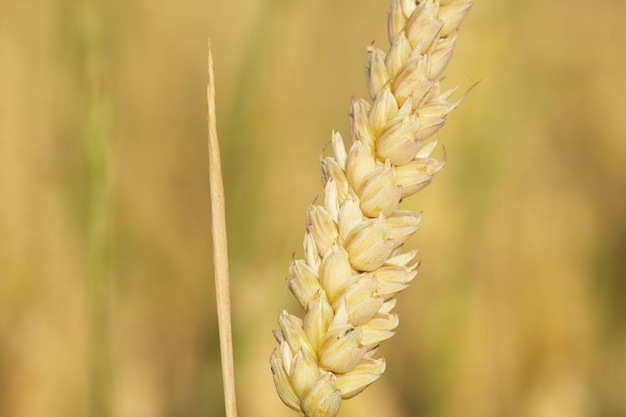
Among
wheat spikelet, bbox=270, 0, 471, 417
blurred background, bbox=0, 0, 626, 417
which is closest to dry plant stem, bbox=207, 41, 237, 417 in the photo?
wheat spikelet, bbox=270, 0, 471, 417

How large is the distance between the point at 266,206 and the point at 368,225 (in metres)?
1.07

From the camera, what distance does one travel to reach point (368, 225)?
0.49 m

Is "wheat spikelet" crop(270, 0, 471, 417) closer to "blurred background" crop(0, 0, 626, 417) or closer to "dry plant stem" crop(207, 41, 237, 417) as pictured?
"dry plant stem" crop(207, 41, 237, 417)

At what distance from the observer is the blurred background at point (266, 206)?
1.22 m

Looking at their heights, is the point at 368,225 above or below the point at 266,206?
below

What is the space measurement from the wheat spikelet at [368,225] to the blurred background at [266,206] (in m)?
0.42

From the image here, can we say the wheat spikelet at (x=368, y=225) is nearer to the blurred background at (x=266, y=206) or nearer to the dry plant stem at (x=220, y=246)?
the dry plant stem at (x=220, y=246)

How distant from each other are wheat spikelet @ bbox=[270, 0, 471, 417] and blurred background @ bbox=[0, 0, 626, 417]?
42 cm

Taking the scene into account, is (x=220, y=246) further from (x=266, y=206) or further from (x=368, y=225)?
(x=266, y=206)

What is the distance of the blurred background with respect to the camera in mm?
1218

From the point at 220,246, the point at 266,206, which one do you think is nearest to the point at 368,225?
the point at 220,246

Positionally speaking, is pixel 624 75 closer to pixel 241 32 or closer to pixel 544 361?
pixel 544 361

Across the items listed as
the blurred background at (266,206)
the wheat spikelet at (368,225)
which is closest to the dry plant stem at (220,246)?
the wheat spikelet at (368,225)

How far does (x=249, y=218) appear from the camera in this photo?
112cm
